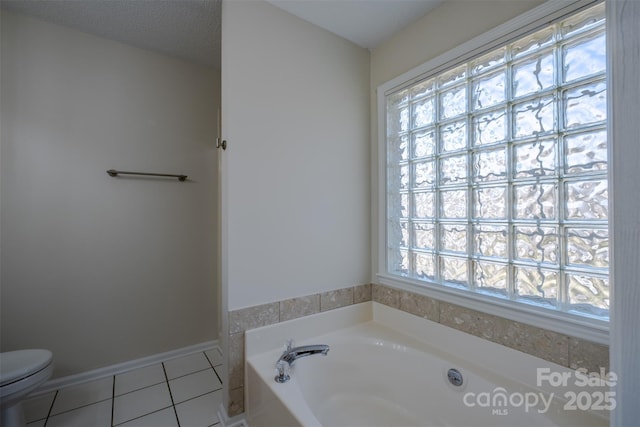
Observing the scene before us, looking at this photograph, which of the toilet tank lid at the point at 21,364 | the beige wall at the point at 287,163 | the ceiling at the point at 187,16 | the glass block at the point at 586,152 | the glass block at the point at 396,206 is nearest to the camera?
the glass block at the point at 586,152

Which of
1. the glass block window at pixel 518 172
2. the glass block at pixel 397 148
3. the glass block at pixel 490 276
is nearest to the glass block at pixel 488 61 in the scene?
the glass block window at pixel 518 172

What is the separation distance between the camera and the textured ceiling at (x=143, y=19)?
63.1 inches

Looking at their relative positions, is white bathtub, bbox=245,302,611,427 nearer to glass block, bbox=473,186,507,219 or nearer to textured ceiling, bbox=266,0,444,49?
glass block, bbox=473,186,507,219

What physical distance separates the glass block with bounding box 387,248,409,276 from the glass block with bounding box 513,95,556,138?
89 centimetres

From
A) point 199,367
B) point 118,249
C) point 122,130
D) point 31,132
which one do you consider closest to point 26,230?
point 118,249

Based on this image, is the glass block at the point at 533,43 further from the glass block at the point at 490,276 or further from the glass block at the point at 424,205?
the glass block at the point at 490,276

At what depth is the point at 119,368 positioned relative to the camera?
1.96m

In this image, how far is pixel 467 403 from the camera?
4.11 feet

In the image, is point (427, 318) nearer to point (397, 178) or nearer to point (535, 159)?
point (397, 178)

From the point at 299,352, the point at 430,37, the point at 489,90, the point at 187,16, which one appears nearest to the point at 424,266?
the point at 299,352

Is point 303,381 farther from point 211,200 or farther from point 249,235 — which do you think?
point 211,200

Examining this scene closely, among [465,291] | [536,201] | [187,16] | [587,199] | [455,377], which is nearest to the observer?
[587,199]

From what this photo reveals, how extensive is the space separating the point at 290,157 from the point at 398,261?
3.18 ft

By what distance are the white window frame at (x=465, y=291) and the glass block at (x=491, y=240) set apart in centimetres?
22
